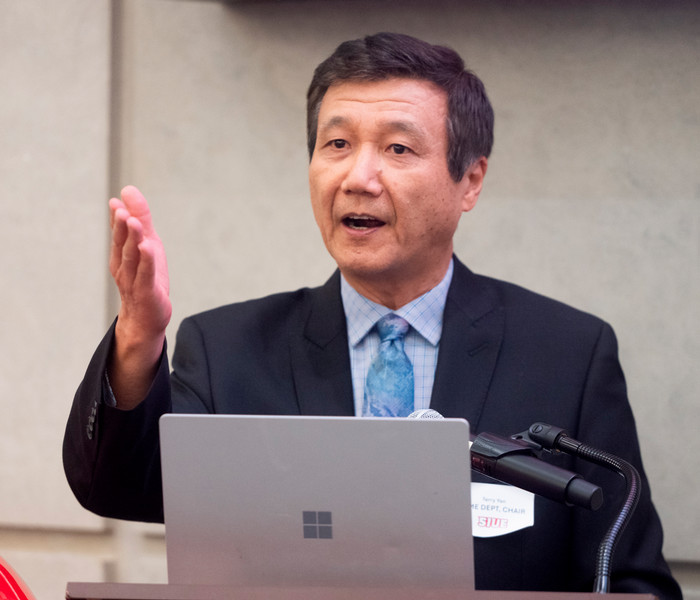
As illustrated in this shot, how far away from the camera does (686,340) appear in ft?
7.34

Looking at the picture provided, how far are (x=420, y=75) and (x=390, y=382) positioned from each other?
1.99 ft

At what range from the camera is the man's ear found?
1841 millimetres

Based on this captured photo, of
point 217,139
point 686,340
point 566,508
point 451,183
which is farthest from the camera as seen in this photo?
point 217,139

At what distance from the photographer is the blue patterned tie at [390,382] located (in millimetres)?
1649

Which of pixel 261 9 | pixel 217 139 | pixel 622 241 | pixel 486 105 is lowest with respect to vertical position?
pixel 622 241

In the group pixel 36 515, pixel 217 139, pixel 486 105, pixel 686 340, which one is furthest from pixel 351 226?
pixel 36 515

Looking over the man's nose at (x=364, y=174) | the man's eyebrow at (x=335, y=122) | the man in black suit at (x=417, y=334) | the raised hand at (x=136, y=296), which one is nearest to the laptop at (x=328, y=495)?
the raised hand at (x=136, y=296)

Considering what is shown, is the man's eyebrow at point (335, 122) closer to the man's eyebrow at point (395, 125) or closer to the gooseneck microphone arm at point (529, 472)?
the man's eyebrow at point (395, 125)

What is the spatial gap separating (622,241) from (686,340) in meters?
0.30

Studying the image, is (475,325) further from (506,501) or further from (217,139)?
(217,139)

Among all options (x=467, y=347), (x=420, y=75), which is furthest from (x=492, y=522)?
(x=420, y=75)

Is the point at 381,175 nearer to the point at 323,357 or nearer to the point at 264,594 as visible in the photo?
the point at 323,357

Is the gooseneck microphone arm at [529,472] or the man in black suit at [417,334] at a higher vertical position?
the man in black suit at [417,334]

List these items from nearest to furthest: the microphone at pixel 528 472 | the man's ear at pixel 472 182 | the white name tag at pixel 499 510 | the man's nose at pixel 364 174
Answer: the microphone at pixel 528 472
the white name tag at pixel 499 510
the man's nose at pixel 364 174
the man's ear at pixel 472 182
